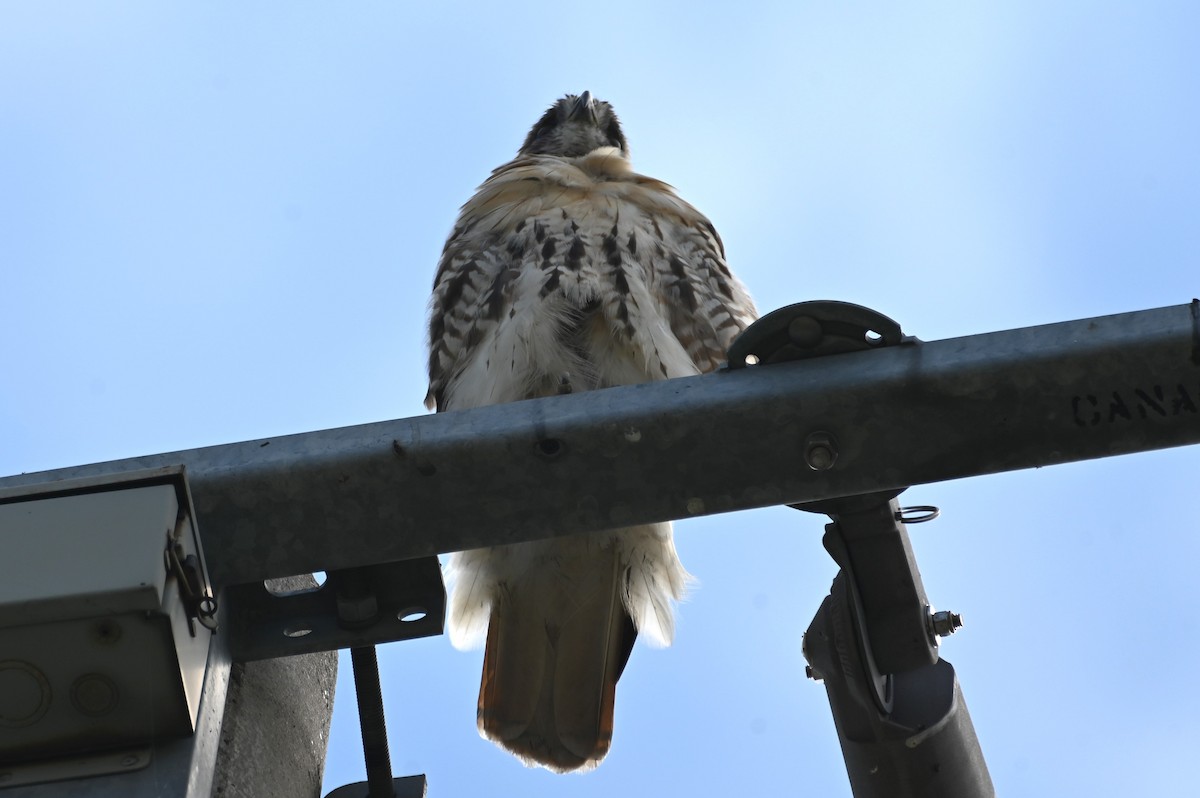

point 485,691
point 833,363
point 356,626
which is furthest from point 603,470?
point 485,691

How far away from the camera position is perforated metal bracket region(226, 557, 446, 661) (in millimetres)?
1638

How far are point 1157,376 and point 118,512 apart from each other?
1136 mm

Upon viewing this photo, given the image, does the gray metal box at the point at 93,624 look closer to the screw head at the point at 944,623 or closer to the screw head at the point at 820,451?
the screw head at the point at 820,451

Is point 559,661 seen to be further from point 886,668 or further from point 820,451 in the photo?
point 820,451

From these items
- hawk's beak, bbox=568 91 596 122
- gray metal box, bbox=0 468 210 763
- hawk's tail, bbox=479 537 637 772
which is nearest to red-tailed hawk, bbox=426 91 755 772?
hawk's tail, bbox=479 537 637 772

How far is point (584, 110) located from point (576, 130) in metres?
0.13

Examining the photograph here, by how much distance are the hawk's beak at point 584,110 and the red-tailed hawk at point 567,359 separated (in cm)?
149

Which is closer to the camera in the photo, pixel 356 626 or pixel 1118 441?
pixel 1118 441

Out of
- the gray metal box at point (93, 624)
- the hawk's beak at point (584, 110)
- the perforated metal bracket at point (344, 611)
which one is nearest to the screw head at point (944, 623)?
the perforated metal bracket at point (344, 611)

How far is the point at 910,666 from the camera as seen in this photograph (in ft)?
5.93

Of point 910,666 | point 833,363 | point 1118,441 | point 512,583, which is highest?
point 512,583

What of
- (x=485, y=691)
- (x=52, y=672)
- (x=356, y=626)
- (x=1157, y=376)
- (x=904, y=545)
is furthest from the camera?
(x=485, y=691)

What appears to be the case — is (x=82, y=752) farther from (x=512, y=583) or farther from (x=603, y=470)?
(x=512, y=583)

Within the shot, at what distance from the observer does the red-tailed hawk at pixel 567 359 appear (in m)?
3.30
